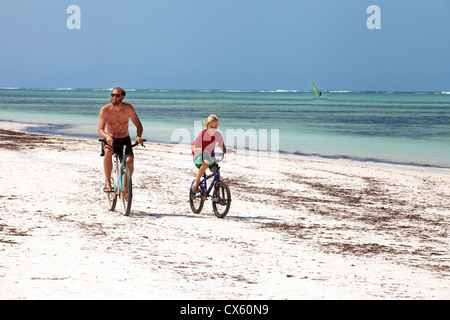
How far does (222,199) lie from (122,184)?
162 centimetres

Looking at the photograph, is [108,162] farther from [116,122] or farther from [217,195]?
[217,195]

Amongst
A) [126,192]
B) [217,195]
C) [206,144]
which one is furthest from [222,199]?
[126,192]

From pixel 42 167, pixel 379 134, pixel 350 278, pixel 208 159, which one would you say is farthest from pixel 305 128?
pixel 350 278

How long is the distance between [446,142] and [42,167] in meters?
24.3

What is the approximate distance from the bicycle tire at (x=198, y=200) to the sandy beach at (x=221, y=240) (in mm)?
184

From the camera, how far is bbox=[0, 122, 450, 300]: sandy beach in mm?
5513

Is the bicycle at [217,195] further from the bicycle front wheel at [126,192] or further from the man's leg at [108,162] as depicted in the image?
the man's leg at [108,162]

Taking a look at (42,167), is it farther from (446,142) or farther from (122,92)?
(446,142)

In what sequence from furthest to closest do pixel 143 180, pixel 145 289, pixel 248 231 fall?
1. pixel 143 180
2. pixel 248 231
3. pixel 145 289

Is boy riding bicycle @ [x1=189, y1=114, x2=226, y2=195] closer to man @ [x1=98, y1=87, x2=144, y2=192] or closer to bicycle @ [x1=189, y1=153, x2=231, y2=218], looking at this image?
bicycle @ [x1=189, y1=153, x2=231, y2=218]

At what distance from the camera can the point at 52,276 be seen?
18.2 feet

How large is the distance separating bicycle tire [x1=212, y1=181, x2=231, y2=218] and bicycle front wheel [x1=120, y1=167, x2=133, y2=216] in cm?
142

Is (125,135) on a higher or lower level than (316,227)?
higher
